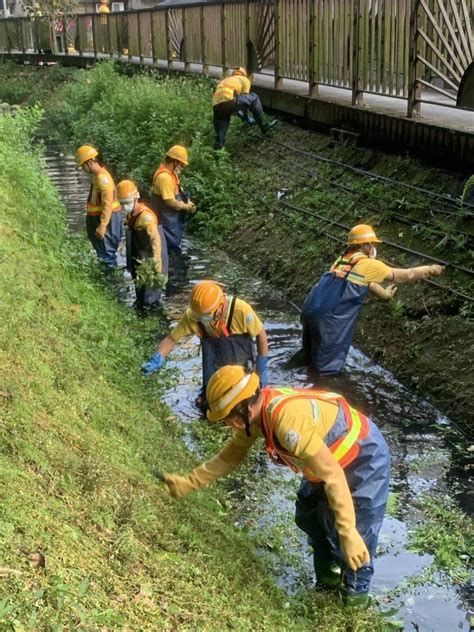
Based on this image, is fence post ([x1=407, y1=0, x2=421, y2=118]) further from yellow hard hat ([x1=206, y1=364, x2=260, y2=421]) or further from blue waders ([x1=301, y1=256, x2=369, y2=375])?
yellow hard hat ([x1=206, y1=364, x2=260, y2=421])

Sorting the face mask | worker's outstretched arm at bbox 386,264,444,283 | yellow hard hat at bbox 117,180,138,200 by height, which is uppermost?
yellow hard hat at bbox 117,180,138,200

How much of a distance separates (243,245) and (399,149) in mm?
2842

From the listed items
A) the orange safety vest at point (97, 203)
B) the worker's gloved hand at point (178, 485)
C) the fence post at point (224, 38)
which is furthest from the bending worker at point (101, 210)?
the fence post at point (224, 38)

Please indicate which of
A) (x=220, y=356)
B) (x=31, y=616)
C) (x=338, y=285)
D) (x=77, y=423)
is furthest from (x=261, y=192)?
(x=31, y=616)

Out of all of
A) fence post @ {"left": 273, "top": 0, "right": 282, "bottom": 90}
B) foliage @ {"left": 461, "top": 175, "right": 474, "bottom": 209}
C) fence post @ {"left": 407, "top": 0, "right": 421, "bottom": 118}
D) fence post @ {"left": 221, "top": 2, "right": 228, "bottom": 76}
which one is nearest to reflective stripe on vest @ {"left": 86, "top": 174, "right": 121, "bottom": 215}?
fence post @ {"left": 407, "top": 0, "right": 421, "bottom": 118}

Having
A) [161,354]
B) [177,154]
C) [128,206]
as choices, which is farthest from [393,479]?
[177,154]

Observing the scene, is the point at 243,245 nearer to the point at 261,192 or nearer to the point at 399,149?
the point at 261,192

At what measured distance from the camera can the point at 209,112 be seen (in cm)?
1684

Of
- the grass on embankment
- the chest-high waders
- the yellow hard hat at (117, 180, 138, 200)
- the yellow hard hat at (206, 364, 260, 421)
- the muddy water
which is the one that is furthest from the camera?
the yellow hard hat at (117, 180, 138, 200)

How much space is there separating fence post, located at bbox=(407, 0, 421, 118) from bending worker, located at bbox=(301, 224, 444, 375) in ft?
13.4

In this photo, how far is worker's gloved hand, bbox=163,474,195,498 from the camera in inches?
173

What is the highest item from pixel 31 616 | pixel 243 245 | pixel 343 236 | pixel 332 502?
pixel 31 616

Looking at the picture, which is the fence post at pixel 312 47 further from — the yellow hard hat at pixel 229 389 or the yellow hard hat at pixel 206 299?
the yellow hard hat at pixel 229 389

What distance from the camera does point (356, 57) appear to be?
11.9 m
